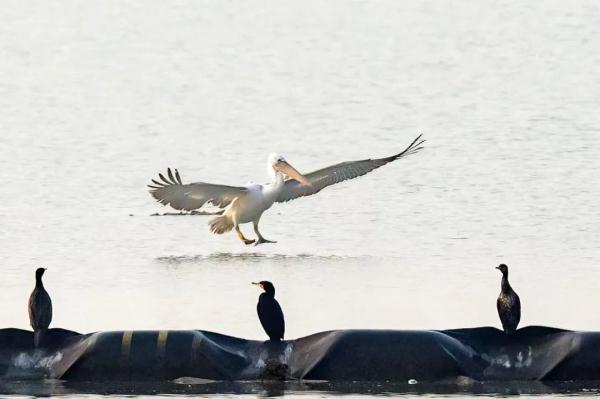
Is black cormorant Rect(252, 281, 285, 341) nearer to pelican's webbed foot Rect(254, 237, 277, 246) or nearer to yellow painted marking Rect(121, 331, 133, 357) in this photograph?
yellow painted marking Rect(121, 331, 133, 357)

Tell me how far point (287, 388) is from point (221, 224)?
8150 millimetres

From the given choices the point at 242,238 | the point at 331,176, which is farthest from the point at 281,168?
the point at 242,238

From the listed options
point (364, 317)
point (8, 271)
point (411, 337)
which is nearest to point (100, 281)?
point (8, 271)

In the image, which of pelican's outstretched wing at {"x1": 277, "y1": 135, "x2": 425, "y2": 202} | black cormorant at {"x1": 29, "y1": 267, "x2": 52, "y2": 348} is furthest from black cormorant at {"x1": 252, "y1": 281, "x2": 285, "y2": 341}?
pelican's outstretched wing at {"x1": 277, "y1": 135, "x2": 425, "y2": 202}

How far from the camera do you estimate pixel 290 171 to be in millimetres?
19547

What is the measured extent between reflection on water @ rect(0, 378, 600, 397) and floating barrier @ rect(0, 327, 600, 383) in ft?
0.25

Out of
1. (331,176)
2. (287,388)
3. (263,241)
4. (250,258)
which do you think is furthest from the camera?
(331,176)

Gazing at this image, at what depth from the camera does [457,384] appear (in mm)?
11422

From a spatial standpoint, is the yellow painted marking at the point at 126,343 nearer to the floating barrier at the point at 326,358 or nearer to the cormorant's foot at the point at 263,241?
the floating barrier at the point at 326,358

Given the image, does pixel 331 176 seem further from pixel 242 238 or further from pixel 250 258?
pixel 250 258

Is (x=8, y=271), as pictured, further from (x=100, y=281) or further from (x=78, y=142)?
(x=78, y=142)

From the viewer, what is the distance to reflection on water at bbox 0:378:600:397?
1108 cm

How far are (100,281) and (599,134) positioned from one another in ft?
32.7

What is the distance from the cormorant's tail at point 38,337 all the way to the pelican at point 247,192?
6.99m
